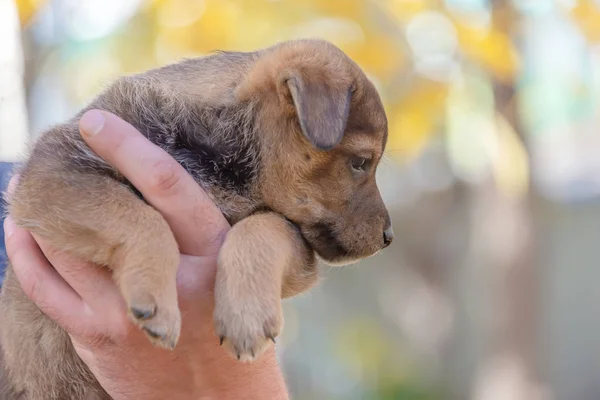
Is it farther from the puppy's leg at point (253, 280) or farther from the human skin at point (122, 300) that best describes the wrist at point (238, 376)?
the puppy's leg at point (253, 280)

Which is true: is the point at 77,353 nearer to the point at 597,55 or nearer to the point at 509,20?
the point at 509,20

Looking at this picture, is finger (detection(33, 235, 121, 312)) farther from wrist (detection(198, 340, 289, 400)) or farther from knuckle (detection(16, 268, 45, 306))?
wrist (detection(198, 340, 289, 400))

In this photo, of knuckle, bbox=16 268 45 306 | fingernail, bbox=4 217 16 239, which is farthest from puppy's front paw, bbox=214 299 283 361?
fingernail, bbox=4 217 16 239

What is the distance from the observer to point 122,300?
85.0 inches

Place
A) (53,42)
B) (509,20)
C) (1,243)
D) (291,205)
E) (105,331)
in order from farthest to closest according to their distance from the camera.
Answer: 1. (53,42)
2. (509,20)
3. (1,243)
4. (291,205)
5. (105,331)

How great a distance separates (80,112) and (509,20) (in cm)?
282

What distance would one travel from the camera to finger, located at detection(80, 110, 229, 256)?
2.21 metres

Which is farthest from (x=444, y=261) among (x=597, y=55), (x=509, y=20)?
(x=509, y=20)

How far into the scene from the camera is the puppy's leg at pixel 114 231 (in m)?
1.93

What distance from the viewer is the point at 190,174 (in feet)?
7.77

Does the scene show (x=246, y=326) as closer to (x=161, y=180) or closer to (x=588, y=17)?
(x=161, y=180)

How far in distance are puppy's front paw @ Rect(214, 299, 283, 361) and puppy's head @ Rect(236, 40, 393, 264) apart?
1.41 ft

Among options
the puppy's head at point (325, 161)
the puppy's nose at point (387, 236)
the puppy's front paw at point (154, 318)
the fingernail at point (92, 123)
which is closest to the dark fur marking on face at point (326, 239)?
the puppy's head at point (325, 161)

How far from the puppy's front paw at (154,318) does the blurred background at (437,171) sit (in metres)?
1.28
